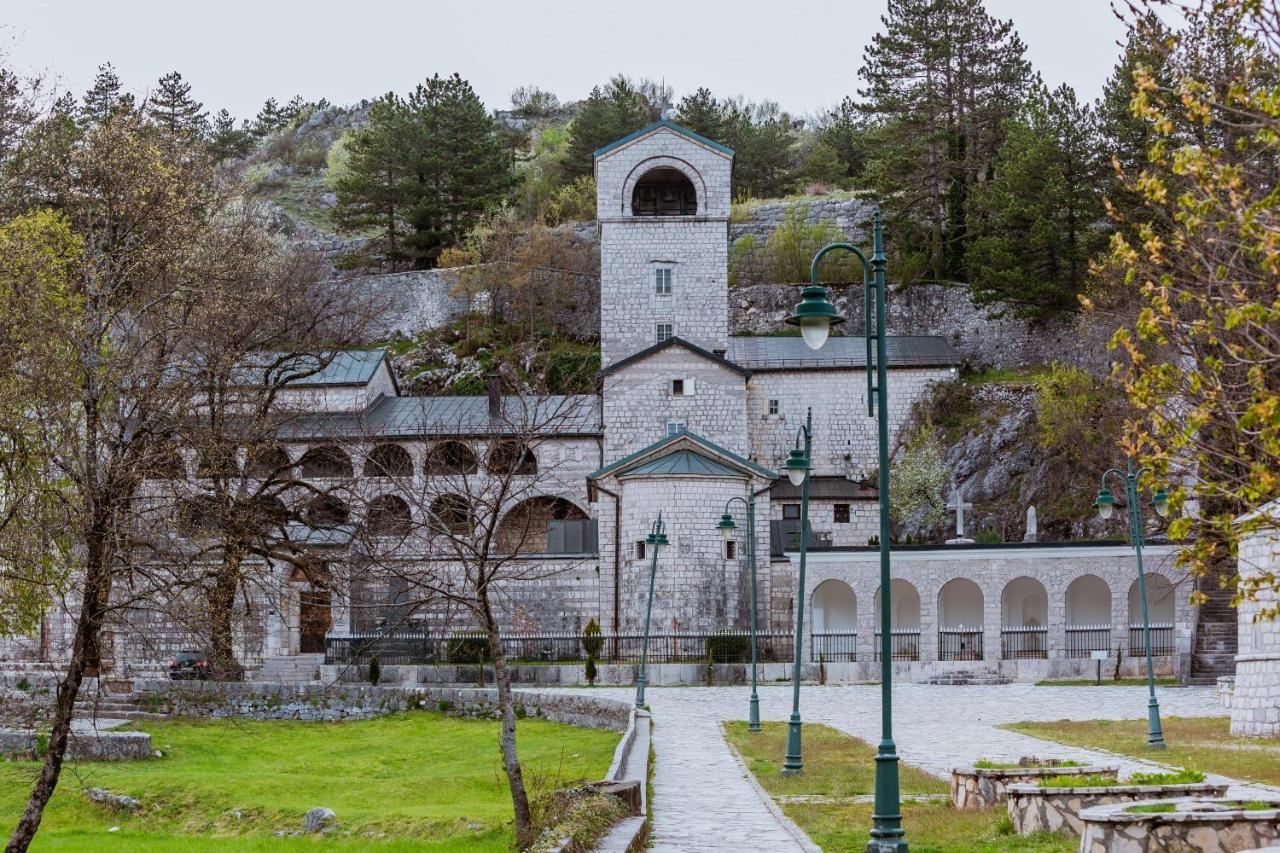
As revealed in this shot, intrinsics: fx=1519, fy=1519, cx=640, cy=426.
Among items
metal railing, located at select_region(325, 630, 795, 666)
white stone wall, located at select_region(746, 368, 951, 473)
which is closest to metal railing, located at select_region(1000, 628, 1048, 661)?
metal railing, located at select_region(325, 630, 795, 666)

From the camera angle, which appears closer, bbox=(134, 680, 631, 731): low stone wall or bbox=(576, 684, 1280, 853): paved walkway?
bbox=(576, 684, 1280, 853): paved walkway

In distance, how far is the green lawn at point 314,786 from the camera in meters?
18.0

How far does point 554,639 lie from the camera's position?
124 feet

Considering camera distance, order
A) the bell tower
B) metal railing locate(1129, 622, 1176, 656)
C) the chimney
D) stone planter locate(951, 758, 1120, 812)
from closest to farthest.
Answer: stone planter locate(951, 758, 1120, 812) < metal railing locate(1129, 622, 1176, 656) < the bell tower < the chimney

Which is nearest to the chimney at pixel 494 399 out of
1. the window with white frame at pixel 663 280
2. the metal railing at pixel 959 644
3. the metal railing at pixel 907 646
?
the window with white frame at pixel 663 280

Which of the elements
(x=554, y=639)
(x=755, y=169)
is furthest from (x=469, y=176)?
(x=554, y=639)

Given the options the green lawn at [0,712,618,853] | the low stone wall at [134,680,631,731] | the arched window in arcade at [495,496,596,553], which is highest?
the arched window in arcade at [495,496,596,553]

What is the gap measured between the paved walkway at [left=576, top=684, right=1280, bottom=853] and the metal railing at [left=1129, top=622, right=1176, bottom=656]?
15.0ft

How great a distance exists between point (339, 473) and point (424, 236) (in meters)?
21.0

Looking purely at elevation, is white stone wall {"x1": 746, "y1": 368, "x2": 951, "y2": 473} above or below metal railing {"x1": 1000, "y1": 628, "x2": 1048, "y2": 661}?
above

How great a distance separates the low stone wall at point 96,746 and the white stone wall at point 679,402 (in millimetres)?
23252

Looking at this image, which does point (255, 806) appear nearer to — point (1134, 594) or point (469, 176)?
point (1134, 594)

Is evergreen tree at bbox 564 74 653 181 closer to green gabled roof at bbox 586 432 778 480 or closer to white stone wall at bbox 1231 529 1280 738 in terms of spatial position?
green gabled roof at bbox 586 432 778 480

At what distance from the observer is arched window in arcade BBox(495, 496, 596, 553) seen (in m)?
44.1
